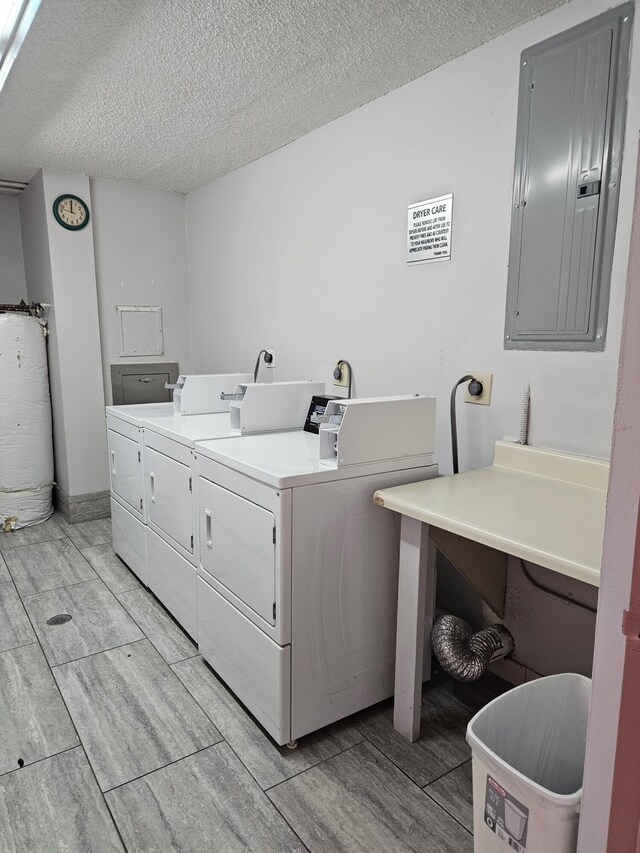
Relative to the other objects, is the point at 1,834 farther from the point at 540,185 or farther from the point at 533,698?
the point at 540,185

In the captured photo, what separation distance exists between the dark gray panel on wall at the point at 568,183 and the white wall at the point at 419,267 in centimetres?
5

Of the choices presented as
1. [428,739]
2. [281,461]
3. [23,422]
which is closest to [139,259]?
[23,422]

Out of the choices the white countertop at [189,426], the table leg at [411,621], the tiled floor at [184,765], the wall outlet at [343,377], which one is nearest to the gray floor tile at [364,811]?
the tiled floor at [184,765]

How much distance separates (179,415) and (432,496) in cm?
165

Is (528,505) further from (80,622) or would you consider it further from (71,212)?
(71,212)

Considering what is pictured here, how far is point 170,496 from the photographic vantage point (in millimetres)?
2506

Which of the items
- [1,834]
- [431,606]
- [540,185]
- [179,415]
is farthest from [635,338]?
[179,415]

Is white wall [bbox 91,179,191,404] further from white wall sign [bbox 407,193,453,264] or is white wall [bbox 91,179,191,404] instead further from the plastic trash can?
the plastic trash can

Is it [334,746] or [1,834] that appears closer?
[1,834]

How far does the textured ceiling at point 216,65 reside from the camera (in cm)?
182

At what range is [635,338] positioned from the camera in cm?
73

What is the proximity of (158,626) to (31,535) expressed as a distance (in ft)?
5.50

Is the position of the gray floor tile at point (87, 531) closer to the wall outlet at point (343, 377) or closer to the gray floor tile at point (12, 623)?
the gray floor tile at point (12, 623)

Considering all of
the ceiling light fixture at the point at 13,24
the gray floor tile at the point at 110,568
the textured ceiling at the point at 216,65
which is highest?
the ceiling light fixture at the point at 13,24
